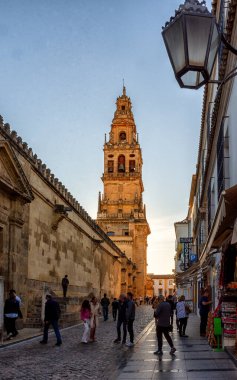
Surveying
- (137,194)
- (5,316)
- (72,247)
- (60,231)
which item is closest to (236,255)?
(5,316)

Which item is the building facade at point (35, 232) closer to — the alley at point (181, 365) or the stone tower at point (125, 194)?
the alley at point (181, 365)

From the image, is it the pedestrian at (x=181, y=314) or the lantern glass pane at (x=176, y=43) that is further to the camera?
the pedestrian at (x=181, y=314)

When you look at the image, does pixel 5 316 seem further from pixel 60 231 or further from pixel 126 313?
pixel 60 231

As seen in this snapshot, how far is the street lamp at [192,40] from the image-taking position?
450cm

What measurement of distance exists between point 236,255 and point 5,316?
7.02 m

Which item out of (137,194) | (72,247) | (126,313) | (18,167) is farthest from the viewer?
(137,194)

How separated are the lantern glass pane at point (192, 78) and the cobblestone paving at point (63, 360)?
5784 millimetres

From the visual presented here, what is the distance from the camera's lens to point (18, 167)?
18.5 meters

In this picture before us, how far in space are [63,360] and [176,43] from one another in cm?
838

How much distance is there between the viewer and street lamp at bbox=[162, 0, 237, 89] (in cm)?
450

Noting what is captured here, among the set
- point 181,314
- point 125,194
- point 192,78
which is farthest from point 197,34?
point 125,194

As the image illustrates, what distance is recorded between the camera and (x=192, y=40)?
4.51 metres

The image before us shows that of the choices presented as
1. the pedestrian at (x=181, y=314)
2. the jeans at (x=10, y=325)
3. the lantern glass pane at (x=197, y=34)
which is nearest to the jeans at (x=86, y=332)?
the jeans at (x=10, y=325)

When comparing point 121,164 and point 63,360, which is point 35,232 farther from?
point 121,164
